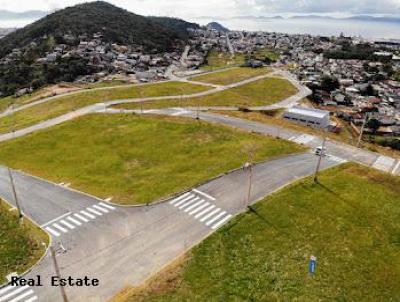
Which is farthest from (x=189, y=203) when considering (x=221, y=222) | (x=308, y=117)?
(x=308, y=117)

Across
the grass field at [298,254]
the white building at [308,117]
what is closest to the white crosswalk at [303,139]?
Answer: the white building at [308,117]

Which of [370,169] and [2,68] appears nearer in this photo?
[370,169]

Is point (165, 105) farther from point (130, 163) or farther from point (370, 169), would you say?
point (370, 169)

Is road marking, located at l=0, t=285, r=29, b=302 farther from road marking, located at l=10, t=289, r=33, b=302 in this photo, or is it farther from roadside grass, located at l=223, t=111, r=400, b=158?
roadside grass, located at l=223, t=111, r=400, b=158

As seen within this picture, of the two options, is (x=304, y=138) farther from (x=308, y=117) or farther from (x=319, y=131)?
(x=308, y=117)

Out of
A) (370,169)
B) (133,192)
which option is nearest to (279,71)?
(370,169)

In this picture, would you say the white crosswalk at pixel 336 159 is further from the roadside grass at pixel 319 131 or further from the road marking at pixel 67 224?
the road marking at pixel 67 224

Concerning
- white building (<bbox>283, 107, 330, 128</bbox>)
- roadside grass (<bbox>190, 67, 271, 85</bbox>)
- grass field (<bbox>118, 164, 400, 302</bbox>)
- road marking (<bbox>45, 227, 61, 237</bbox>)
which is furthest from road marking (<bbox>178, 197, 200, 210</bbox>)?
roadside grass (<bbox>190, 67, 271, 85</bbox>)
